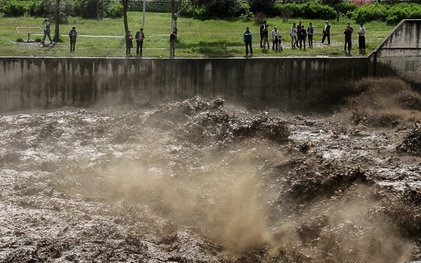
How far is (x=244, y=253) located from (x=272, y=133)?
10273mm

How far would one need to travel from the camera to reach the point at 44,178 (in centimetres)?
2028

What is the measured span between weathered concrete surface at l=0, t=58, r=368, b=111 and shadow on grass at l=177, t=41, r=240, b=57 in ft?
6.82

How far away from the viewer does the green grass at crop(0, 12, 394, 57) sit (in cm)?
3050

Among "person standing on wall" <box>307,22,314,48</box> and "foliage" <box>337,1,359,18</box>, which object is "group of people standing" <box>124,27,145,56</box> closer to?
"person standing on wall" <box>307,22,314,48</box>

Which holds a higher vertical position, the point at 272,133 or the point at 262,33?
the point at 262,33

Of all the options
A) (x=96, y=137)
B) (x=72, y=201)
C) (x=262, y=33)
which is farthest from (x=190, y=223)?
(x=262, y=33)

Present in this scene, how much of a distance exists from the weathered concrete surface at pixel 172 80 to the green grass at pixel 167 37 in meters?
1.54

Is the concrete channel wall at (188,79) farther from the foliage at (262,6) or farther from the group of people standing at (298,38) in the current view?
the foliage at (262,6)

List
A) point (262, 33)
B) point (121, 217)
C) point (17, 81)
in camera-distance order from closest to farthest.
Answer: point (121, 217)
point (17, 81)
point (262, 33)

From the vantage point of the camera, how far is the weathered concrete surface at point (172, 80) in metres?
27.6

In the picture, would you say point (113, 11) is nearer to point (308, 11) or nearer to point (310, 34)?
point (308, 11)

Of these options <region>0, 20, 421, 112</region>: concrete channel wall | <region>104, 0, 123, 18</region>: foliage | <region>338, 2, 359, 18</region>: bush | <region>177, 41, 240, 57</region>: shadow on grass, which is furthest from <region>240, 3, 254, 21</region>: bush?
<region>0, 20, 421, 112</region>: concrete channel wall

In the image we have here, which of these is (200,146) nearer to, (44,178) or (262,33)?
(44,178)

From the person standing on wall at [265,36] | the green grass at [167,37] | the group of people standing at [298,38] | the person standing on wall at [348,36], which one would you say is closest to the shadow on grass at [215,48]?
the green grass at [167,37]
